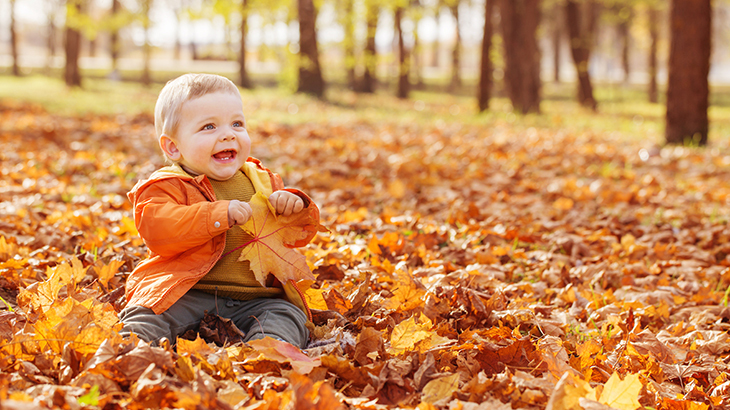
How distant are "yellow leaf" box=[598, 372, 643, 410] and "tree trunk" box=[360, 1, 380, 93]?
13.9m

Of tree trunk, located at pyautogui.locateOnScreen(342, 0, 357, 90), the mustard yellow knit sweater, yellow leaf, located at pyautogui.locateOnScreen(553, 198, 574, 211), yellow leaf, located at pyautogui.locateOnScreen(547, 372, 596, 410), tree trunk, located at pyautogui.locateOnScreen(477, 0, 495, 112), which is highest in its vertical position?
tree trunk, located at pyautogui.locateOnScreen(342, 0, 357, 90)

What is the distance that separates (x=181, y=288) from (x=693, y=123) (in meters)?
8.14

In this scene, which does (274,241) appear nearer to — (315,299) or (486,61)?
(315,299)

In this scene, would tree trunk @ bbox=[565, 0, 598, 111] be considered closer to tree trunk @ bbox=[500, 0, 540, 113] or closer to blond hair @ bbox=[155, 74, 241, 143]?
tree trunk @ bbox=[500, 0, 540, 113]

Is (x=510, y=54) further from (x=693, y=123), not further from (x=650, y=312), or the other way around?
(x=650, y=312)

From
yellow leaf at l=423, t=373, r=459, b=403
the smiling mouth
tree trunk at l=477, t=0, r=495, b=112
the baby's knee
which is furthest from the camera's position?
tree trunk at l=477, t=0, r=495, b=112

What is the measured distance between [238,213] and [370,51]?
63.0ft

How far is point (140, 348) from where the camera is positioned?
170 cm

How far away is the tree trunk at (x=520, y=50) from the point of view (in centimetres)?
1410

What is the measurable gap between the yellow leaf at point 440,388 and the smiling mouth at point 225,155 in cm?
114

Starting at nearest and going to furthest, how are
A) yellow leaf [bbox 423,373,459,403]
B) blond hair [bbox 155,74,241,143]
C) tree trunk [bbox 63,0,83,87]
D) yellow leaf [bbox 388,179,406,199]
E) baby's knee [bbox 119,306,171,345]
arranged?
yellow leaf [bbox 423,373,459,403] < baby's knee [bbox 119,306,171,345] < blond hair [bbox 155,74,241,143] < yellow leaf [bbox 388,179,406,199] < tree trunk [bbox 63,0,83,87]

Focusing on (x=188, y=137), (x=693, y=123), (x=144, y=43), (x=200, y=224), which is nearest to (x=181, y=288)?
(x=200, y=224)

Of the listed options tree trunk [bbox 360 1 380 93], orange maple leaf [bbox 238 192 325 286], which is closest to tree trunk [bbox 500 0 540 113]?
tree trunk [bbox 360 1 380 93]

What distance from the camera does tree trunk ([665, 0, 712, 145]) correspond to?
7.62 meters
